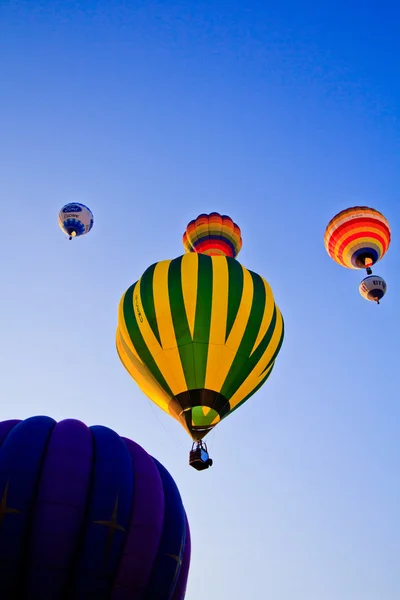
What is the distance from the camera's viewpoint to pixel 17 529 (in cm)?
615

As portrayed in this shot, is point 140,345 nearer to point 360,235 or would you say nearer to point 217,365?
point 217,365

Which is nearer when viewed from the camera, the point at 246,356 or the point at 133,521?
the point at 133,521

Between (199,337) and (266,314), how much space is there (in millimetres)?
1459

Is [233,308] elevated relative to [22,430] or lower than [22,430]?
elevated

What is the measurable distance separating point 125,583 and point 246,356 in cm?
529

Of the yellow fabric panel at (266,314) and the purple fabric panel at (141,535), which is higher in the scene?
the yellow fabric panel at (266,314)

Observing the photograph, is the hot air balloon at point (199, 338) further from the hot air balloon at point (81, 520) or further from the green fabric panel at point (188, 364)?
the hot air balloon at point (81, 520)

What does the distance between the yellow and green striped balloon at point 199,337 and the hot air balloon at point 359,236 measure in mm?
4666

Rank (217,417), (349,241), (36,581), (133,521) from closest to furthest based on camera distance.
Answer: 1. (36,581)
2. (133,521)
3. (217,417)
4. (349,241)

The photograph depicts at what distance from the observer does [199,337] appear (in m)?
10.9

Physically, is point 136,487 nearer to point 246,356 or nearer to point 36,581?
point 36,581

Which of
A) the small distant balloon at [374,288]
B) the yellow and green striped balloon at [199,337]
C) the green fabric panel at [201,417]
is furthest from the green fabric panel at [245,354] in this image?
the small distant balloon at [374,288]

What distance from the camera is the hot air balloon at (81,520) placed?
241 inches

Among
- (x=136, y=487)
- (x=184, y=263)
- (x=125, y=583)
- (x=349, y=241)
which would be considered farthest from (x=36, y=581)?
(x=349, y=241)
